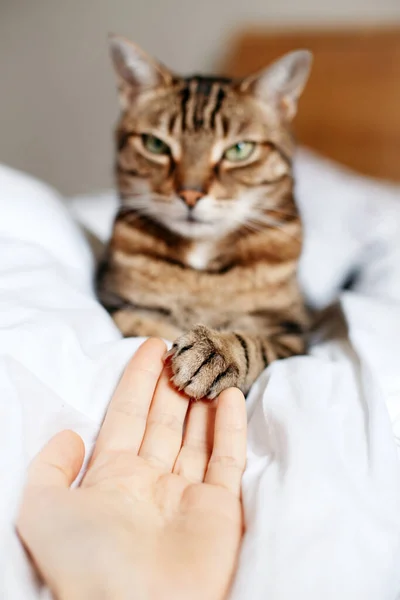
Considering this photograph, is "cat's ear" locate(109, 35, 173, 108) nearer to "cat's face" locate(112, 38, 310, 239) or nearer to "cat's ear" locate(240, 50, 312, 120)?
"cat's face" locate(112, 38, 310, 239)

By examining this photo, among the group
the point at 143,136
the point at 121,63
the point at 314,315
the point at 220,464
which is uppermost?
the point at 121,63

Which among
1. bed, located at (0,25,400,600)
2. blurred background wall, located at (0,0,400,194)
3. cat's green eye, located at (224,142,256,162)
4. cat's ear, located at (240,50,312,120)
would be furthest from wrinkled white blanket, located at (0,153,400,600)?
blurred background wall, located at (0,0,400,194)

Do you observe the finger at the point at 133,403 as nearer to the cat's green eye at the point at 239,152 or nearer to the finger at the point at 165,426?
the finger at the point at 165,426

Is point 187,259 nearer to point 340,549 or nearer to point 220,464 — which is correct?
point 220,464

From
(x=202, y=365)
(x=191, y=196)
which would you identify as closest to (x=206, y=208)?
(x=191, y=196)

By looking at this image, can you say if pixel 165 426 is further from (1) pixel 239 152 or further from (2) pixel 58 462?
(1) pixel 239 152

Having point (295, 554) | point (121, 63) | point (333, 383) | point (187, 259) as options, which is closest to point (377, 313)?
point (333, 383)

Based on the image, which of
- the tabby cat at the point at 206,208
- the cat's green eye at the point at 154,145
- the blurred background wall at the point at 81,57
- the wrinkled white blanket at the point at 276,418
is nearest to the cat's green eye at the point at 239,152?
the tabby cat at the point at 206,208
